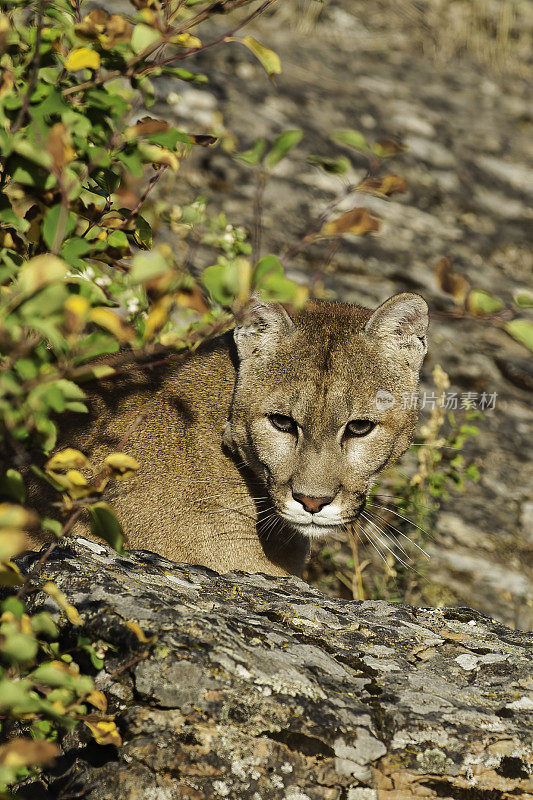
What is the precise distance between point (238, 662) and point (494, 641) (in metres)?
1.58

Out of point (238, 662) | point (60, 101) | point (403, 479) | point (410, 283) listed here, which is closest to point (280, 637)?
point (238, 662)

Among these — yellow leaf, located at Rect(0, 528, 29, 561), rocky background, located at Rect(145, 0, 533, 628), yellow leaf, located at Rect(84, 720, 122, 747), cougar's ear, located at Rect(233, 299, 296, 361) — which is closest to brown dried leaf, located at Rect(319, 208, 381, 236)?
yellow leaf, located at Rect(0, 528, 29, 561)

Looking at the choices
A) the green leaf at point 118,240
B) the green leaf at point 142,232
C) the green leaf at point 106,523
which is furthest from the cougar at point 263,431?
the green leaf at point 106,523

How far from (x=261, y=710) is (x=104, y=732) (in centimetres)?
61

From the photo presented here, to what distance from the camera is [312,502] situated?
16.1ft

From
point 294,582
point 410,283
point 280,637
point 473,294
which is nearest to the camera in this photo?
point 473,294

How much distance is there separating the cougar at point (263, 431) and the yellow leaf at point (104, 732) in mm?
2228

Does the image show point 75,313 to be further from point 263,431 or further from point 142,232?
point 263,431

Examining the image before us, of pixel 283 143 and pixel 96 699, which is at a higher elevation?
pixel 283 143

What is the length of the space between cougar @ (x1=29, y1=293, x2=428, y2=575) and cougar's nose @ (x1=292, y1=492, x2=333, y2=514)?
0.01 metres

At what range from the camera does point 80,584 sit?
137 inches

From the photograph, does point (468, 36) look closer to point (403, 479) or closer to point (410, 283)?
point (410, 283)

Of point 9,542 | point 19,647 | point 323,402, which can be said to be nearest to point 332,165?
point 9,542

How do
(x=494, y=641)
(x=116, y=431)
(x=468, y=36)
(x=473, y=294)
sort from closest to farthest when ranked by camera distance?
(x=473, y=294)
(x=494, y=641)
(x=116, y=431)
(x=468, y=36)
